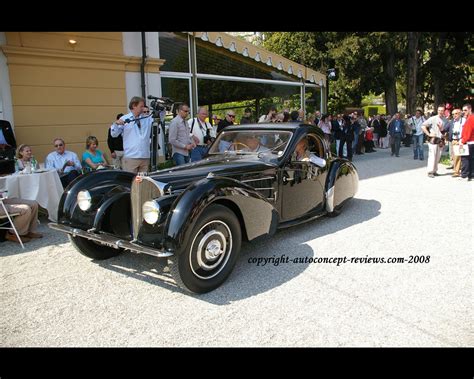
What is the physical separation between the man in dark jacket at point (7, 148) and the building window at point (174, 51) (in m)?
4.38

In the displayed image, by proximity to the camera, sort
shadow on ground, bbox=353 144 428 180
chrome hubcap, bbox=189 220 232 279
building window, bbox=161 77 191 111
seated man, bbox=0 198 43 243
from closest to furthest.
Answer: chrome hubcap, bbox=189 220 232 279 → seated man, bbox=0 198 43 243 → building window, bbox=161 77 191 111 → shadow on ground, bbox=353 144 428 180

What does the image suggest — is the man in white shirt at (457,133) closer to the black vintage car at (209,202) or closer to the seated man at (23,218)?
the black vintage car at (209,202)

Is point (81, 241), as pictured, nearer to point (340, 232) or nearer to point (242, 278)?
point (242, 278)

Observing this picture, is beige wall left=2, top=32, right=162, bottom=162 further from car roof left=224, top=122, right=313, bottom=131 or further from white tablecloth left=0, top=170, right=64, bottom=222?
car roof left=224, top=122, right=313, bottom=131

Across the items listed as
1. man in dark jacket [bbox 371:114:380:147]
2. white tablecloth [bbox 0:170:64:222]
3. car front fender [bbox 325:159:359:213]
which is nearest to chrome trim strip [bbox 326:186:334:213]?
car front fender [bbox 325:159:359:213]

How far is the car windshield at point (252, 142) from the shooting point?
519 cm

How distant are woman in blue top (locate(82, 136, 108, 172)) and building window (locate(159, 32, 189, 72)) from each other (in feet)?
13.2

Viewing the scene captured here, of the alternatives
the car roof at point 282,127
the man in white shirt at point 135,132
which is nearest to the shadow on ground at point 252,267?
the car roof at point 282,127

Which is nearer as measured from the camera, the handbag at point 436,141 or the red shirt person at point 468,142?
the red shirt person at point 468,142

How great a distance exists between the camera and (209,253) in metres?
3.66

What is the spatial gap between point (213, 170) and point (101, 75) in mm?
6155

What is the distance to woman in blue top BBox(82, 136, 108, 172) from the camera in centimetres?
716

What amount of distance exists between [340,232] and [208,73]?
7.76 metres

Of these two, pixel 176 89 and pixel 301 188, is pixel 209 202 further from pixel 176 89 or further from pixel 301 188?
pixel 176 89
